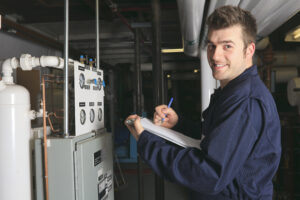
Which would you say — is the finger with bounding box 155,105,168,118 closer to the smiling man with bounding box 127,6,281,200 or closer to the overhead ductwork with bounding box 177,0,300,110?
the smiling man with bounding box 127,6,281,200

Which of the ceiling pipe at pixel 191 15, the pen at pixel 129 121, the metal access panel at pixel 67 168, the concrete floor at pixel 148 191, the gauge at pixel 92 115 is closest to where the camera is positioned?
the pen at pixel 129 121

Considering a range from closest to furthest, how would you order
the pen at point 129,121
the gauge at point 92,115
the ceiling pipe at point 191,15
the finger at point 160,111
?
1. the pen at point 129,121
2. the finger at point 160,111
3. the ceiling pipe at point 191,15
4. the gauge at point 92,115

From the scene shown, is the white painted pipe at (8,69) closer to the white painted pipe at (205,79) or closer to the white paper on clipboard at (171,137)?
the white paper on clipboard at (171,137)

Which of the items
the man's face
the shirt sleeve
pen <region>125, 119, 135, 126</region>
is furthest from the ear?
pen <region>125, 119, 135, 126</region>

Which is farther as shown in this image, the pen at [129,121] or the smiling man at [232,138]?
the pen at [129,121]

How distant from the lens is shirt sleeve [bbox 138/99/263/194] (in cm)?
81

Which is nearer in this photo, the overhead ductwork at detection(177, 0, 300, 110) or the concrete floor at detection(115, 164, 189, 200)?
the overhead ductwork at detection(177, 0, 300, 110)

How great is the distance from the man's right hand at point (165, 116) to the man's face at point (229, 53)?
36 cm

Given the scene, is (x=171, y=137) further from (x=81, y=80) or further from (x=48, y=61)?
(x=48, y=61)

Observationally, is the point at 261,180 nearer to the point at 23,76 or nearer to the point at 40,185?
the point at 40,185

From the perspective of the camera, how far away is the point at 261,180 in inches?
35.5

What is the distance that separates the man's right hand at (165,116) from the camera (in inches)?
47.8

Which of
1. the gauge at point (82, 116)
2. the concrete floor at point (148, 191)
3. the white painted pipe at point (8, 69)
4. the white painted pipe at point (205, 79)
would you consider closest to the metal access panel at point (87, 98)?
the gauge at point (82, 116)

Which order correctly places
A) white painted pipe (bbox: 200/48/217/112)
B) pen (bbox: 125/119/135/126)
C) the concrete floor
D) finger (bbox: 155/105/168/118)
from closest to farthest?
1. pen (bbox: 125/119/135/126)
2. finger (bbox: 155/105/168/118)
3. white painted pipe (bbox: 200/48/217/112)
4. the concrete floor
